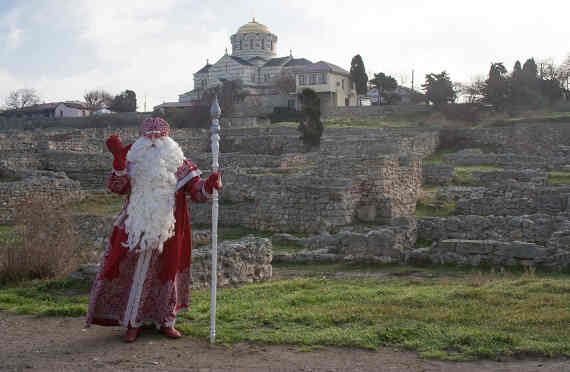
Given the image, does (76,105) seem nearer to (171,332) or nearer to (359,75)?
(359,75)

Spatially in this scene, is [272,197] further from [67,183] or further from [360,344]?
[360,344]

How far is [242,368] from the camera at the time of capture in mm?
5449

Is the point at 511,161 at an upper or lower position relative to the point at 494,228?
upper

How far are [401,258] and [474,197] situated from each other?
738 cm

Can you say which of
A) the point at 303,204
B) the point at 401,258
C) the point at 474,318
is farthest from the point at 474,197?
the point at 474,318

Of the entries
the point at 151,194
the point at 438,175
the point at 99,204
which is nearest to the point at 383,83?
the point at 438,175

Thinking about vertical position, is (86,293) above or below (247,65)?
below

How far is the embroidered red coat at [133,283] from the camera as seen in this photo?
6.43 meters

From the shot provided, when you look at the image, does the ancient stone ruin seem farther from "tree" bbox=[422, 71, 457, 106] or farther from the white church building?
the white church building

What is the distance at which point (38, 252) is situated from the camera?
9.67 m

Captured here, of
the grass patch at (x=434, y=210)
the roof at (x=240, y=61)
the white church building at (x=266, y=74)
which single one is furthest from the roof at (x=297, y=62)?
the grass patch at (x=434, y=210)

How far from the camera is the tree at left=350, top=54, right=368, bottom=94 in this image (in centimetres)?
7144

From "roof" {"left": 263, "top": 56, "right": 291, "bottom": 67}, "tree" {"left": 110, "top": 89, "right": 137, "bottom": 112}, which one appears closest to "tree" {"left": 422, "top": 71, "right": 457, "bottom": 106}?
"roof" {"left": 263, "top": 56, "right": 291, "bottom": 67}

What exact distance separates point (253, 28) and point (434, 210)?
8058cm
